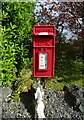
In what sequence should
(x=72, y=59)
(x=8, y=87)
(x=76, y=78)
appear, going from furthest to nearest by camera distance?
(x=72, y=59)
(x=76, y=78)
(x=8, y=87)

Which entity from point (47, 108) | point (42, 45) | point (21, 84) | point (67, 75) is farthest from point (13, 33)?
point (67, 75)

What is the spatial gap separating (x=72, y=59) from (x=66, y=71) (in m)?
0.60

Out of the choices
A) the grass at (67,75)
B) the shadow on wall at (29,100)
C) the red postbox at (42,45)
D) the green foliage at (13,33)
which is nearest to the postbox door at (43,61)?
the red postbox at (42,45)

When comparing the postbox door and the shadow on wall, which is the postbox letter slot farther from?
the shadow on wall

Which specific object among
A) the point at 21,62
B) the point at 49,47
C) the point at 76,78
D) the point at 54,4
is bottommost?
the point at 76,78

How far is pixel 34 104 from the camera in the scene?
3914 mm

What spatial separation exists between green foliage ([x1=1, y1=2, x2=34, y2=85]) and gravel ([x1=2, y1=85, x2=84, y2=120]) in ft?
1.29

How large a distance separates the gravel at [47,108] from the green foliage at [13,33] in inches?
15.5

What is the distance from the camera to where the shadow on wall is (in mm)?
3967

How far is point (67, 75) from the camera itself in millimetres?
6109

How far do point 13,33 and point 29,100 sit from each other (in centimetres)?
88

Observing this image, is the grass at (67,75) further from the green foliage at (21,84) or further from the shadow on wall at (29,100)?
the shadow on wall at (29,100)

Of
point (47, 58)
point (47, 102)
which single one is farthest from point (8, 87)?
point (47, 58)

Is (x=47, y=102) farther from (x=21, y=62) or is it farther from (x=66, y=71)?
(x=66, y=71)
